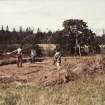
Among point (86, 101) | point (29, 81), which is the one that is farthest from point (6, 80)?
point (86, 101)

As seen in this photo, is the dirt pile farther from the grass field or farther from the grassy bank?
the grassy bank

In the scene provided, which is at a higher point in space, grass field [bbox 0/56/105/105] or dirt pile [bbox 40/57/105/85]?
dirt pile [bbox 40/57/105/85]

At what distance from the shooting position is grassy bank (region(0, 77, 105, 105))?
51.1ft

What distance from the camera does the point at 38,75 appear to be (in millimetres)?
23844

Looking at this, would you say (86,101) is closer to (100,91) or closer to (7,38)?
(100,91)

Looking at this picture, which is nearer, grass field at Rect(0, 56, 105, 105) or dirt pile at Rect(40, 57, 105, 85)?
grass field at Rect(0, 56, 105, 105)

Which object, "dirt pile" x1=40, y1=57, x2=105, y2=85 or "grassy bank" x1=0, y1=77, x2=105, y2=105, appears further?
"dirt pile" x1=40, y1=57, x2=105, y2=85

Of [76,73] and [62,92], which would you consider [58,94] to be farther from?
[76,73]

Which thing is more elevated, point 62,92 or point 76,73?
point 76,73

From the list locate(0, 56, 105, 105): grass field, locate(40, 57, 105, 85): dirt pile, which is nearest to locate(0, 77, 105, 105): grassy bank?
locate(0, 56, 105, 105): grass field

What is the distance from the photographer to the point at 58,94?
17.4 metres

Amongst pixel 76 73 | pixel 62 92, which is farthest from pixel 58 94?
pixel 76 73

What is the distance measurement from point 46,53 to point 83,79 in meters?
41.0

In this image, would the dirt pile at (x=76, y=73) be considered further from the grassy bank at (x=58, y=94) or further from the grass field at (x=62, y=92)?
the grassy bank at (x=58, y=94)
